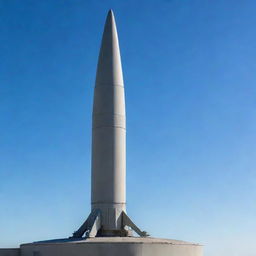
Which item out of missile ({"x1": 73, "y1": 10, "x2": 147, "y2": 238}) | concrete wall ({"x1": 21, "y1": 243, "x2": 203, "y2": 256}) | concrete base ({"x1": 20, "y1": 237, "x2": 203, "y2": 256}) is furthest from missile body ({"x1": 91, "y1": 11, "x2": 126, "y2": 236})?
concrete wall ({"x1": 21, "y1": 243, "x2": 203, "y2": 256})

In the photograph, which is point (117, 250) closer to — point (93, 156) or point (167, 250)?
point (167, 250)

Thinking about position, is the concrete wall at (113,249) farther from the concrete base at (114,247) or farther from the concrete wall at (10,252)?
the concrete wall at (10,252)

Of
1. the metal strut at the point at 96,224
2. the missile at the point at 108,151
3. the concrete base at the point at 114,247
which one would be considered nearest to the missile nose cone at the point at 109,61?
the missile at the point at 108,151

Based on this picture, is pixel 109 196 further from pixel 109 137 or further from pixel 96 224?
pixel 109 137

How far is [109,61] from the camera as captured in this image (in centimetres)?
3738

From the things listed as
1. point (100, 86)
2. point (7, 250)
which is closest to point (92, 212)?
point (7, 250)

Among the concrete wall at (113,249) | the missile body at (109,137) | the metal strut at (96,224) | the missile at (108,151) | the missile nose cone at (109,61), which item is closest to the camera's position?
the concrete wall at (113,249)

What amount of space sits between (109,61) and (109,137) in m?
5.90

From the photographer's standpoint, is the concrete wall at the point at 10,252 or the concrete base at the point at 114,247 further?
the concrete wall at the point at 10,252

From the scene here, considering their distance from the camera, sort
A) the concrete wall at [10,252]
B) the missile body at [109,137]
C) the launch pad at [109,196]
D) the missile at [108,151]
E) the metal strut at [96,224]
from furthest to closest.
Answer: the missile body at [109,137] → the missile at [108,151] → the concrete wall at [10,252] → the metal strut at [96,224] → the launch pad at [109,196]

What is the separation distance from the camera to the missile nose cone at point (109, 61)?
37062mm

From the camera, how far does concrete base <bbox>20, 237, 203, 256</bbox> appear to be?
2995 cm

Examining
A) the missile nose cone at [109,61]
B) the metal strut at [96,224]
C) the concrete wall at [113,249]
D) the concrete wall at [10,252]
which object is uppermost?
the missile nose cone at [109,61]

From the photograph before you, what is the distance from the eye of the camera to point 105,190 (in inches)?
1377
